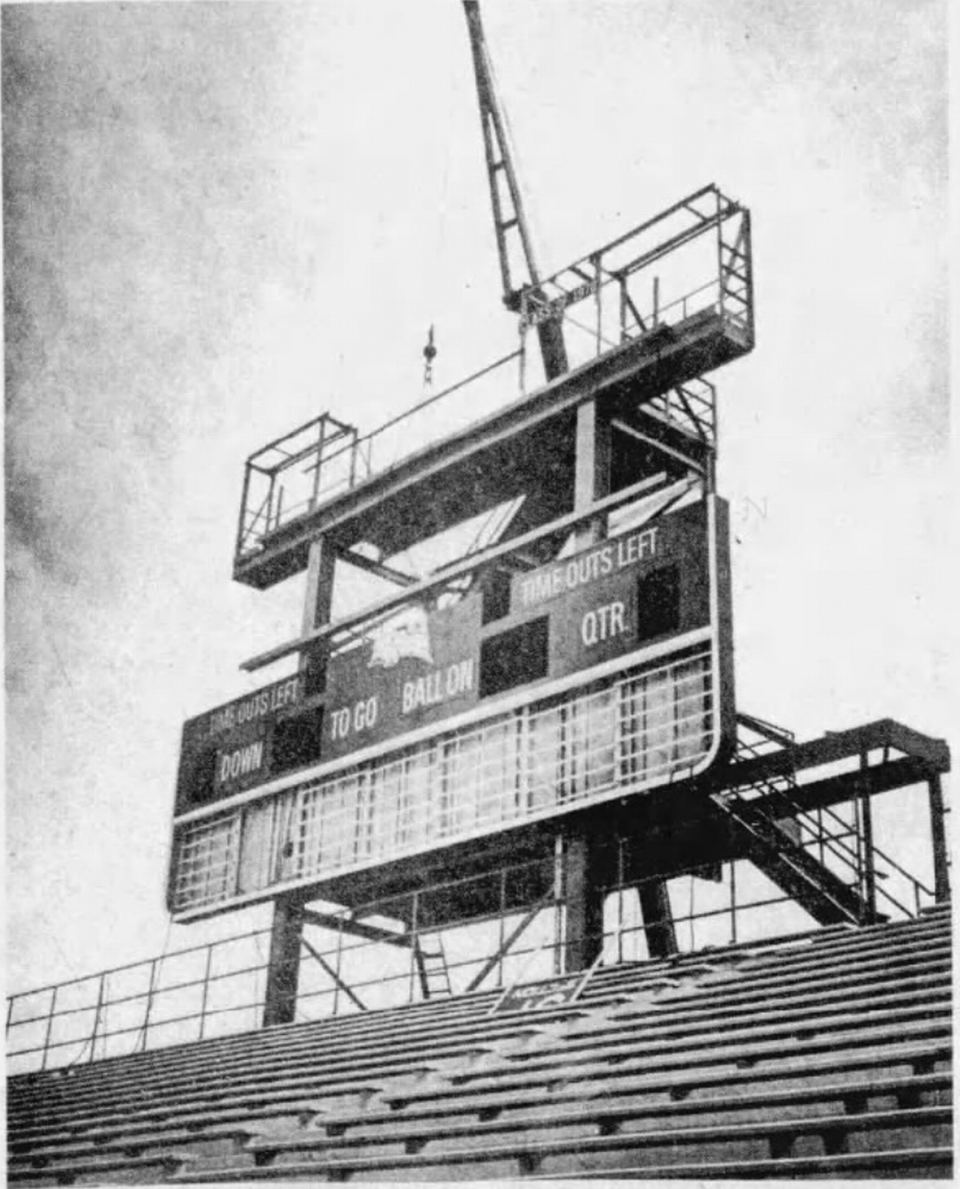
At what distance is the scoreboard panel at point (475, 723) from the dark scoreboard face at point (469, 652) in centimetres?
1

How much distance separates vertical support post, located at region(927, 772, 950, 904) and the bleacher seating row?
0.94 meters

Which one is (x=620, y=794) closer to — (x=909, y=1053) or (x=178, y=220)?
(x=909, y=1053)

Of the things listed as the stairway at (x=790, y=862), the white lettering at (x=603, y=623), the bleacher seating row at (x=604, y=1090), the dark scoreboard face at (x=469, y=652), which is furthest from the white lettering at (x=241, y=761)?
the stairway at (x=790, y=862)

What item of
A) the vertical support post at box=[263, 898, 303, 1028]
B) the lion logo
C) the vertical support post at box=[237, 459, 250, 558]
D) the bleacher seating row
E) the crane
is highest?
the crane

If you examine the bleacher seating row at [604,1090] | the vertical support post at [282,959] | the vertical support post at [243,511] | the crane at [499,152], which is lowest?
the bleacher seating row at [604,1090]

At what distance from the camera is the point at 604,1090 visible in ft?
22.3

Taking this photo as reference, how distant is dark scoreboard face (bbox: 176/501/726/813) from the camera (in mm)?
10234

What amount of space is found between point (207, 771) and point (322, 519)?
2.43m

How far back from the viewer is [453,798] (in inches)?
440

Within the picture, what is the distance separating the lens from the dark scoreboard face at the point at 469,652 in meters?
10.2

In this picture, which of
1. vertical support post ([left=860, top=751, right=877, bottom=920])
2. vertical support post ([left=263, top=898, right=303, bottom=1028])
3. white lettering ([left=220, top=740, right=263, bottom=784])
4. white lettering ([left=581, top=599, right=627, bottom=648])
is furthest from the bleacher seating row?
white lettering ([left=220, top=740, right=263, bottom=784])

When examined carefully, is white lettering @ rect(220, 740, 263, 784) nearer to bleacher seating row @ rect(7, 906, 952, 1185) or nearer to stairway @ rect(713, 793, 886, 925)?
bleacher seating row @ rect(7, 906, 952, 1185)

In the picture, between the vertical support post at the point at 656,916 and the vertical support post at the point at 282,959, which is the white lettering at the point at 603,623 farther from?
the vertical support post at the point at 282,959

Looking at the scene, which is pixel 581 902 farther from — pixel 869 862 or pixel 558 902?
pixel 869 862
